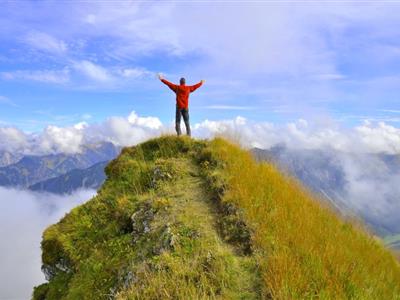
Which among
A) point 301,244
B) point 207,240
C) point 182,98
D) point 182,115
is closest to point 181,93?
point 182,98

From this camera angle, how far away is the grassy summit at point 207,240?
7.79 metres

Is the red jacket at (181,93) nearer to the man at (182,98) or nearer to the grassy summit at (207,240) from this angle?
the man at (182,98)

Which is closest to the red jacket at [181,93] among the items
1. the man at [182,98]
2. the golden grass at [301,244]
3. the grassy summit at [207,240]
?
the man at [182,98]

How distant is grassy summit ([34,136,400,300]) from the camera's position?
7789 millimetres

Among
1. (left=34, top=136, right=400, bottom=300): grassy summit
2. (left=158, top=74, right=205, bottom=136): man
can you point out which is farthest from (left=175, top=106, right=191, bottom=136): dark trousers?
(left=34, top=136, right=400, bottom=300): grassy summit

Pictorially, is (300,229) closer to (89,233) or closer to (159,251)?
(159,251)

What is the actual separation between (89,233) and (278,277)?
891cm

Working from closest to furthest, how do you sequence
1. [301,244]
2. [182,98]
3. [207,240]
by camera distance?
[301,244] → [207,240] → [182,98]

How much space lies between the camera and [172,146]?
62.8 ft

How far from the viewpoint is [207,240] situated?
10125 mm

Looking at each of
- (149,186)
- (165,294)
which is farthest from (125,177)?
(165,294)

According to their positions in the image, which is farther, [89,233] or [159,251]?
[89,233]

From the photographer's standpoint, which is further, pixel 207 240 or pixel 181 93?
pixel 181 93

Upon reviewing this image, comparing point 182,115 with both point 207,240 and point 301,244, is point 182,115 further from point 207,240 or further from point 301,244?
point 301,244
